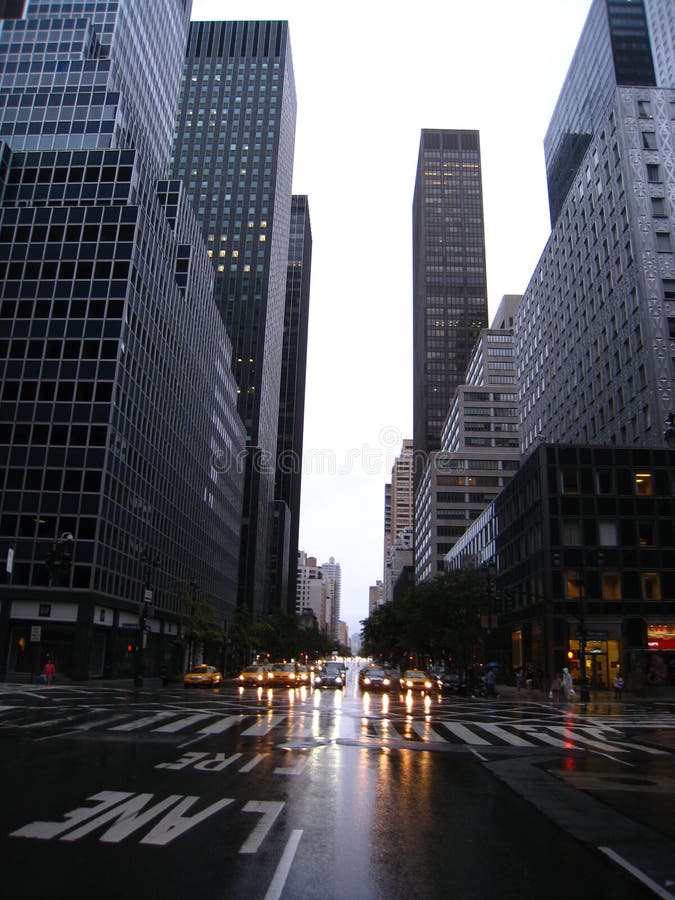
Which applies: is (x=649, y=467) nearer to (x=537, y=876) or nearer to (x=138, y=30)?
(x=537, y=876)

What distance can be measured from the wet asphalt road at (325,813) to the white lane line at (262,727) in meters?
0.12

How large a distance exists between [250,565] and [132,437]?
86.1m

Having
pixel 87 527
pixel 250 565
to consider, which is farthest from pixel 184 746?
pixel 250 565

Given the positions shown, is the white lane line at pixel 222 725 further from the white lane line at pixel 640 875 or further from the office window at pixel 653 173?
the office window at pixel 653 173

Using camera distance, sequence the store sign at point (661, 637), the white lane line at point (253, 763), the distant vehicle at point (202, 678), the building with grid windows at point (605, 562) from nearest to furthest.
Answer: the white lane line at point (253, 763), the distant vehicle at point (202, 678), the store sign at point (661, 637), the building with grid windows at point (605, 562)

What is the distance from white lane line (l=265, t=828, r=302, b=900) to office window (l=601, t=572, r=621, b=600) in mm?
54289

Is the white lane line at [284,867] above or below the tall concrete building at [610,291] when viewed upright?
below

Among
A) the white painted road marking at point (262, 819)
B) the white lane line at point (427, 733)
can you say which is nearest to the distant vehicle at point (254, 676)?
the white lane line at point (427, 733)

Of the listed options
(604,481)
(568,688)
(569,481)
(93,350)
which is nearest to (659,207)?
(604,481)

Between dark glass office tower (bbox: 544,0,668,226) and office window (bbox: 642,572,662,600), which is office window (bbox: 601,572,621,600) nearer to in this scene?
office window (bbox: 642,572,662,600)

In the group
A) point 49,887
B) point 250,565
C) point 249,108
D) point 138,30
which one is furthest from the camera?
point 249,108

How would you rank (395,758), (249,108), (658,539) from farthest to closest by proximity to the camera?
(249,108) < (658,539) < (395,758)

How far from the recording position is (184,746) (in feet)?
55.3

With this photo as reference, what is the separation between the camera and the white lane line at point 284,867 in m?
6.88
